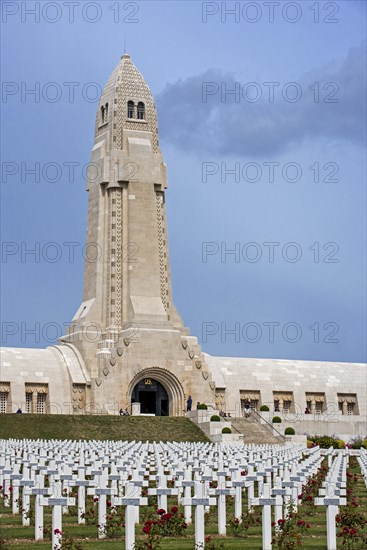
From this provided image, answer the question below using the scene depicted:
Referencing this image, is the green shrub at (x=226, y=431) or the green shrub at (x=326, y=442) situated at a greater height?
the green shrub at (x=226, y=431)

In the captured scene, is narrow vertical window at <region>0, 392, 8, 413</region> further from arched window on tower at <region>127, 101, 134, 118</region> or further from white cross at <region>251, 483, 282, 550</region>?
white cross at <region>251, 483, 282, 550</region>

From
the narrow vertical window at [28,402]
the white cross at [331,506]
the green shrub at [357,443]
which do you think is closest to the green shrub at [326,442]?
the green shrub at [357,443]

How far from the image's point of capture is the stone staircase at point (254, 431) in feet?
198

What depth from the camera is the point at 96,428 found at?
2275 inches

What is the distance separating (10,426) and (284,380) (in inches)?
1045

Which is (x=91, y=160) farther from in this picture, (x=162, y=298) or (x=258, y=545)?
(x=258, y=545)

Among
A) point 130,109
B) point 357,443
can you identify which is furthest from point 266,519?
point 130,109

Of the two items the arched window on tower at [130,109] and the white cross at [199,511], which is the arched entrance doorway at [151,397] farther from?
the white cross at [199,511]

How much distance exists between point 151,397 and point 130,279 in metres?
7.48

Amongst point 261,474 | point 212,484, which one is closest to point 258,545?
point 261,474

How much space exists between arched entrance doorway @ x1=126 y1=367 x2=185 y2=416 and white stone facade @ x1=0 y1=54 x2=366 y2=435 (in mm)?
62

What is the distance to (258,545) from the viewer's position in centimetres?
1853

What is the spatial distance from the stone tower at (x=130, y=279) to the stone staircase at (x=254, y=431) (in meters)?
5.83

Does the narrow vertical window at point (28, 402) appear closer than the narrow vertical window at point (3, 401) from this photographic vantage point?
No
